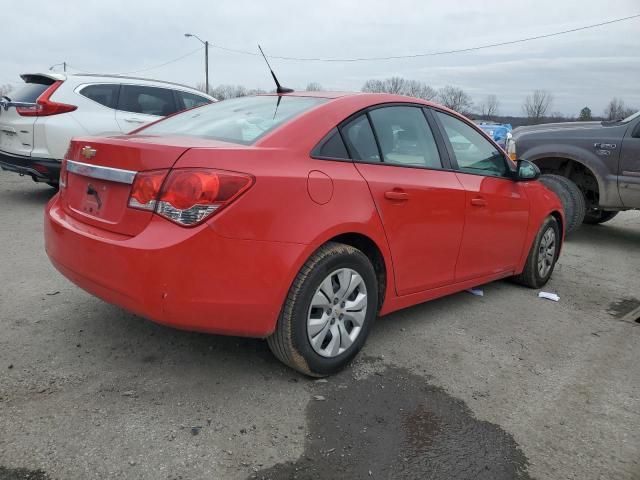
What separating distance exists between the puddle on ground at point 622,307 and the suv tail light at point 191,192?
3.50m

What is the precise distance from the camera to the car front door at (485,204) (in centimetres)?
379

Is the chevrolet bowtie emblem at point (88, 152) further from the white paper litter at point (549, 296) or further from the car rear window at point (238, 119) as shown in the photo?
the white paper litter at point (549, 296)

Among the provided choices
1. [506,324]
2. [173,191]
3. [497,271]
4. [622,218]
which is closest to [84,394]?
[173,191]

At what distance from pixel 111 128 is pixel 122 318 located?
14.7ft

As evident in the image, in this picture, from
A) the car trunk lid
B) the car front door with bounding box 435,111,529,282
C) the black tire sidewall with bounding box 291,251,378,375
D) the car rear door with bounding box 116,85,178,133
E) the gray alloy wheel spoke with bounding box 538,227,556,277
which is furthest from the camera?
the car rear door with bounding box 116,85,178,133

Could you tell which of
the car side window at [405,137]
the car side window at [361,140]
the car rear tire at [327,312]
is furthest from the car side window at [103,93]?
the car rear tire at [327,312]

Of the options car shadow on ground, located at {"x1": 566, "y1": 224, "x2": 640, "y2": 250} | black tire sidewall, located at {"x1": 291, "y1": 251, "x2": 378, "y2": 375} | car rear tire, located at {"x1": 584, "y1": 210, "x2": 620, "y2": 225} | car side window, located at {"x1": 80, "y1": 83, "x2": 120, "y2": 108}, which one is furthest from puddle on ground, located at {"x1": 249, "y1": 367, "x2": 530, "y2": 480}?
car rear tire, located at {"x1": 584, "y1": 210, "x2": 620, "y2": 225}

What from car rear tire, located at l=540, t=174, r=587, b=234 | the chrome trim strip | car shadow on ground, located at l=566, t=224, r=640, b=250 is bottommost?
car shadow on ground, located at l=566, t=224, r=640, b=250

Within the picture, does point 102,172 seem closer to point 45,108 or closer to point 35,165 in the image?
point 35,165

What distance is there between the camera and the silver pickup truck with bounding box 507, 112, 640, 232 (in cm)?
666

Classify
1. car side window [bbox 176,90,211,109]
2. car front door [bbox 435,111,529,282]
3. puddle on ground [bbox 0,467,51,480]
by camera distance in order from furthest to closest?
car side window [bbox 176,90,211,109] → car front door [bbox 435,111,529,282] → puddle on ground [bbox 0,467,51,480]

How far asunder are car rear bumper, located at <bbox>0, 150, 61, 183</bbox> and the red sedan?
155 inches

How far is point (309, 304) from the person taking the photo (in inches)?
106

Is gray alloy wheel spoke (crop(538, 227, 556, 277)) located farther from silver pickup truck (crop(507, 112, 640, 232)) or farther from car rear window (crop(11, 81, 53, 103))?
car rear window (crop(11, 81, 53, 103))
